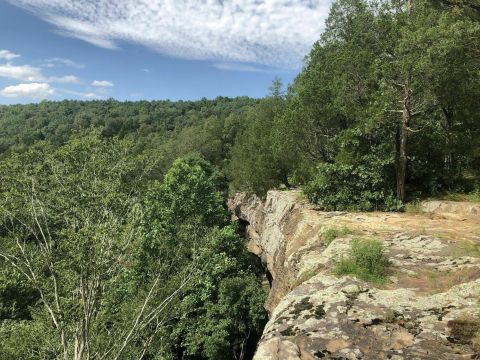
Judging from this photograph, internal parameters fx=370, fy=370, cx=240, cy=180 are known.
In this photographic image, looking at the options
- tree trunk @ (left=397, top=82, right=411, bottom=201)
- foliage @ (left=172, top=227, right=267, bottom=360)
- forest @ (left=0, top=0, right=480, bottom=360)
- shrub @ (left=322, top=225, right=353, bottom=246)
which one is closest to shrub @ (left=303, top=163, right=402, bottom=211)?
forest @ (left=0, top=0, right=480, bottom=360)

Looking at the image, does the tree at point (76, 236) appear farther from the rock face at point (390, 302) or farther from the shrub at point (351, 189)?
the shrub at point (351, 189)

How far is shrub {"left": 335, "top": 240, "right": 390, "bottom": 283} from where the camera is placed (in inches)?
281

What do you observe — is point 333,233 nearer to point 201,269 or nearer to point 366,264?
point 366,264

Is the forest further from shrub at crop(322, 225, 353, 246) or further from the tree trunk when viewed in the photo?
shrub at crop(322, 225, 353, 246)

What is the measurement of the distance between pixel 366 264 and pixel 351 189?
7603 millimetres

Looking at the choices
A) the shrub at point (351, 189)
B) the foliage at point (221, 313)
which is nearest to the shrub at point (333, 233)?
the shrub at point (351, 189)

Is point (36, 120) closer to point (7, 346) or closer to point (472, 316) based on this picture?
point (7, 346)

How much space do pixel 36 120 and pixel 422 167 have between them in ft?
547

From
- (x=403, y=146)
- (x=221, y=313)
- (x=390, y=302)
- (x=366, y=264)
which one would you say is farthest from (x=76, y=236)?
(x=221, y=313)

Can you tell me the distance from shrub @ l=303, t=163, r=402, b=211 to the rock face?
10.7ft

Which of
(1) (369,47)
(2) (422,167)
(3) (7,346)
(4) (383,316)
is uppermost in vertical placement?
(1) (369,47)

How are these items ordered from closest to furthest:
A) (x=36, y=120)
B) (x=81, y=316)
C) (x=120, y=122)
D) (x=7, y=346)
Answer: (x=81, y=316) < (x=7, y=346) < (x=120, y=122) < (x=36, y=120)

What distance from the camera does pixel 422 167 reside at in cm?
1595

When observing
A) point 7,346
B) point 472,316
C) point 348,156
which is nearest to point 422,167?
point 348,156
